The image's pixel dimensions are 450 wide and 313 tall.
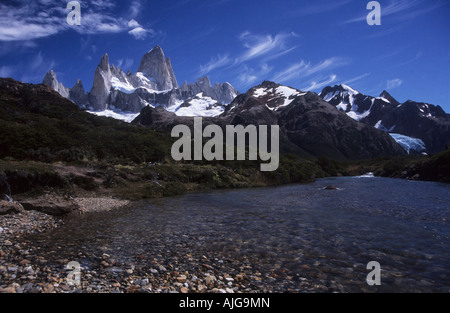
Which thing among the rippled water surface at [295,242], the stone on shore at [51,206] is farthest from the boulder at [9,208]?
the rippled water surface at [295,242]

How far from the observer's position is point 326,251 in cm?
1093

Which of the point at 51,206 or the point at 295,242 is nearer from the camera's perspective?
the point at 295,242


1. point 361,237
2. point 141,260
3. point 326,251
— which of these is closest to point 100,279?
point 141,260

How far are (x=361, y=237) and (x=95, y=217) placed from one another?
16.7 m

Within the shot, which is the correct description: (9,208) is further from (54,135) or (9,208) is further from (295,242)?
(54,135)

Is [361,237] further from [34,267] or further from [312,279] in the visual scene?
[34,267]

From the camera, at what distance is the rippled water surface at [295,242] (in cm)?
857

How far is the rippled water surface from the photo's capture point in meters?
8.57

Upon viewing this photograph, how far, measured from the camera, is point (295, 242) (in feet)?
40.3

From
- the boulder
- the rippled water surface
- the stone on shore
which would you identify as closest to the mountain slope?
the stone on shore

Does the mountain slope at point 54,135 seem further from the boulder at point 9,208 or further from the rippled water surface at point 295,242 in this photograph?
the rippled water surface at point 295,242

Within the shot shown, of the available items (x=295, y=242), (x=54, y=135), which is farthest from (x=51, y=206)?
(x=54, y=135)
